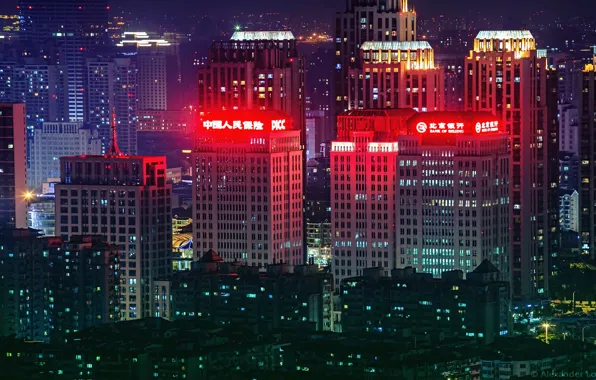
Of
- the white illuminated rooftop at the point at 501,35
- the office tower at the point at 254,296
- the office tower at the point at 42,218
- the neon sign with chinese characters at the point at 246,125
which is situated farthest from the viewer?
the office tower at the point at 42,218

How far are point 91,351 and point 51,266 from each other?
54.9ft

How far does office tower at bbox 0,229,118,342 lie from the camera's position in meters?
156

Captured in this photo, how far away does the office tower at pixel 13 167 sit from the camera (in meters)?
181

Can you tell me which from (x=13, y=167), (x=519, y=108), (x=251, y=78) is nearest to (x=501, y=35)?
(x=519, y=108)

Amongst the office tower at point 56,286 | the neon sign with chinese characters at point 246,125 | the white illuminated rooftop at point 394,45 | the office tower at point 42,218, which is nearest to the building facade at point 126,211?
the neon sign with chinese characters at point 246,125

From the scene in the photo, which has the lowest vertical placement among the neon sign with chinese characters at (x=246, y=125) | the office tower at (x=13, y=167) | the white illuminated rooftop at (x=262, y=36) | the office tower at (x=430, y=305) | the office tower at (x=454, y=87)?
the office tower at (x=430, y=305)

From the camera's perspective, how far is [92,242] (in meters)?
156

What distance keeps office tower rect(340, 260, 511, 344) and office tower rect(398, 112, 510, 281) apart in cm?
738

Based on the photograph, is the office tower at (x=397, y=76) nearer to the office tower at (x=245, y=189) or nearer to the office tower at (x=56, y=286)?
the office tower at (x=245, y=189)

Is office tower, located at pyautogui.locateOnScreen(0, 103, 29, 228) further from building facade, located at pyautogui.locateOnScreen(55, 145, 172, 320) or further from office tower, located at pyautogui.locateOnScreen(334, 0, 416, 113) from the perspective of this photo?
office tower, located at pyautogui.locateOnScreen(334, 0, 416, 113)

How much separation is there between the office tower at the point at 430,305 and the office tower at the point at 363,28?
80.4 ft

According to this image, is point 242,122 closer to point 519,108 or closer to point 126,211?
point 126,211

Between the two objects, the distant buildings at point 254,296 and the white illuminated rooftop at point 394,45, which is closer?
the distant buildings at point 254,296

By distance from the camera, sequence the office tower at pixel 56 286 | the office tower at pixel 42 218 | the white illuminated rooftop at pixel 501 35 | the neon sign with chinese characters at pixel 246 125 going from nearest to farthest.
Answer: the office tower at pixel 56 286 < the neon sign with chinese characters at pixel 246 125 < the white illuminated rooftop at pixel 501 35 < the office tower at pixel 42 218
